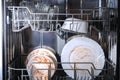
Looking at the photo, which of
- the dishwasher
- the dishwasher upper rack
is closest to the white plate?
the dishwasher

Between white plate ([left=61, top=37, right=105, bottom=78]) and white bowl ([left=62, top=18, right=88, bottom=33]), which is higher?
white bowl ([left=62, top=18, right=88, bottom=33])

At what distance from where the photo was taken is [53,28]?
1.20m

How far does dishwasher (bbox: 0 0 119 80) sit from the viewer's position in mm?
1067

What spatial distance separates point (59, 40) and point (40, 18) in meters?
0.19

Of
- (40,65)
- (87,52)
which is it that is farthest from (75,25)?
(40,65)

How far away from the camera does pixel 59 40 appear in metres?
1.29

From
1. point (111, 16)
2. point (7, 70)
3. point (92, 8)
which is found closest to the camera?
point (7, 70)

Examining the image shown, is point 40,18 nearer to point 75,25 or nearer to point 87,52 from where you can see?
point 75,25

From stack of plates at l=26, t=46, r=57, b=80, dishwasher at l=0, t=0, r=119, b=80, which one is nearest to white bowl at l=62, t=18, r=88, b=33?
dishwasher at l=0, t=0, r=119, b=80

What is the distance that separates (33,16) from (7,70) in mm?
291

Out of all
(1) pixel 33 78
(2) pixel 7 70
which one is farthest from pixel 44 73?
(2) pixel 7 70

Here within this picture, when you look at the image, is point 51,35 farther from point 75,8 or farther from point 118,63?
point 118,63

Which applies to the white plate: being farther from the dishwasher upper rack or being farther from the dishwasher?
the dishwasher upper rack

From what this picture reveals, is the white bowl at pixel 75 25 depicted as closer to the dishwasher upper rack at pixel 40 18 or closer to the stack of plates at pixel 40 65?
the dishwasher upper rack at pixel 40 18
